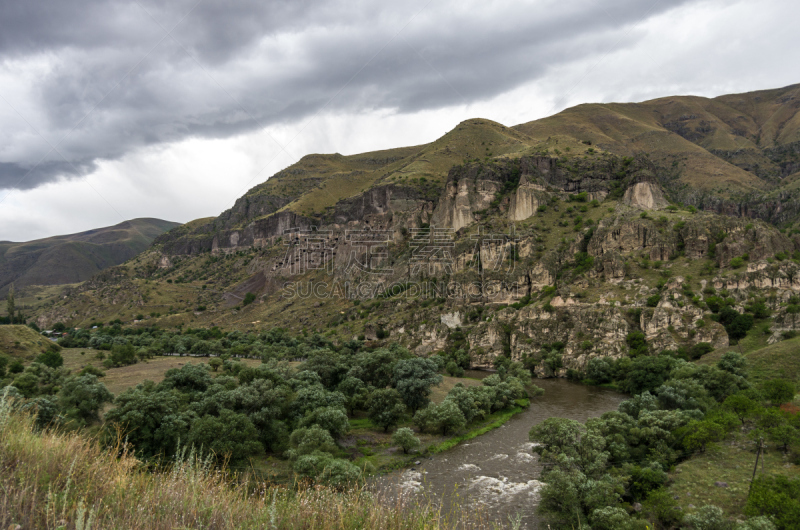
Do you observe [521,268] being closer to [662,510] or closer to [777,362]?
[777,362]

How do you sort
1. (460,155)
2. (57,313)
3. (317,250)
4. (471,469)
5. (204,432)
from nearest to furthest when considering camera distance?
1. (204,432)
2. (471,469)
3. (57,313)
4. (317,250)
5. (460,155)

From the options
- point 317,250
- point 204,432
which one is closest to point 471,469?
point 204,432

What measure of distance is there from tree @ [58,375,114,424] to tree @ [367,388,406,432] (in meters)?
23.8

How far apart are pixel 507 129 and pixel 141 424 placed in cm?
19138

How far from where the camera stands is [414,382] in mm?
45281

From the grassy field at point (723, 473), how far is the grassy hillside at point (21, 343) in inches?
3224

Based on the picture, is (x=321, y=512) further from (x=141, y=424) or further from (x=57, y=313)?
(x=57, y=313)

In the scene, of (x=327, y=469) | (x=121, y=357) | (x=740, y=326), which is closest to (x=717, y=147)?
(x=740, y=326)

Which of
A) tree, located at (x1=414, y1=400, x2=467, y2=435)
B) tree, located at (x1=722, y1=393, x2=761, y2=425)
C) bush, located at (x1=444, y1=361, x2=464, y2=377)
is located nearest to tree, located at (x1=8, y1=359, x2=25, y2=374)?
tree, located at (x1=414, y1=400, x2=467, y2=435)

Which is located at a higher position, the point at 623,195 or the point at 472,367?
the point at 623,195

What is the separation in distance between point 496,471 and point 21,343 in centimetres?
7653

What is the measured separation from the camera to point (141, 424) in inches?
1084

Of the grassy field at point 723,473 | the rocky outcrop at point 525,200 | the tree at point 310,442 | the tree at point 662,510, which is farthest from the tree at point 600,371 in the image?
the rocky outcrop at point 525,200

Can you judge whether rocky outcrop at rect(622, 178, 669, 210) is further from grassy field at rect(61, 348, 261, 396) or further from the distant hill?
grassy field at rect(61, 348, 261, 396)
